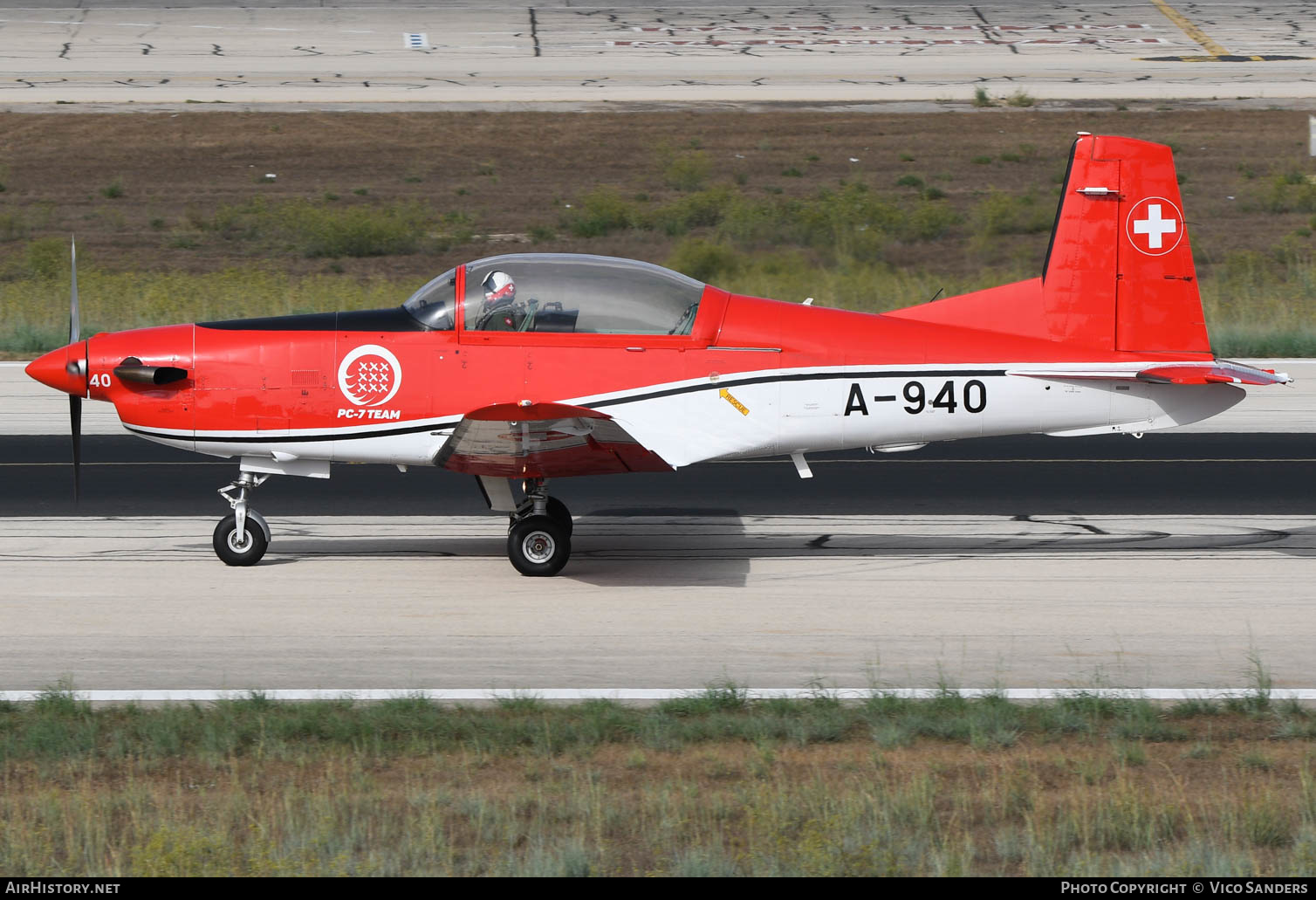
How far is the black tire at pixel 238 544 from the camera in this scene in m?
10.8

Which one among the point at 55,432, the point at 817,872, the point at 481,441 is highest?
the point at 55,432

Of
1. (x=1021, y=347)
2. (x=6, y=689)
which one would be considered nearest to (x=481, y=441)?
(x=6, y=689)

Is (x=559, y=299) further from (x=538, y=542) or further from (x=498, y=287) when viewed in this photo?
(x=538, y=542)

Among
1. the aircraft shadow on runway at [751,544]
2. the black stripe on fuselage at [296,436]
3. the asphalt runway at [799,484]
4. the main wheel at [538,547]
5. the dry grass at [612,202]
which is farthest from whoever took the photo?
the dry grass at [612,202]

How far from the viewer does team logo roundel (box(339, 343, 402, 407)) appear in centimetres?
1027

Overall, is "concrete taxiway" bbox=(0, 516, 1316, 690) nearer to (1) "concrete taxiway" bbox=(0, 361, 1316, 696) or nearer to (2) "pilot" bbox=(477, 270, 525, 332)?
(1) "concrete taxiway" bbox=(0, 361, 1316, 696)

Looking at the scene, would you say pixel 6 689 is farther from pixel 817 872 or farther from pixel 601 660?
pixel 817 872

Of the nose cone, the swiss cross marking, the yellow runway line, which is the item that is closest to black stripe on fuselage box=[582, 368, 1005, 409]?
the swiss cross marking

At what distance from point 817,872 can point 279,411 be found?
19.9ft

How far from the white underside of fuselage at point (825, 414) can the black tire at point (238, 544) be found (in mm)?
582

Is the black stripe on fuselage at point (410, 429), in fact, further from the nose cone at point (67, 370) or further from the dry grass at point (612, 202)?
the dry grass at point (612, 202)

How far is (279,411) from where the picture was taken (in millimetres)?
10281

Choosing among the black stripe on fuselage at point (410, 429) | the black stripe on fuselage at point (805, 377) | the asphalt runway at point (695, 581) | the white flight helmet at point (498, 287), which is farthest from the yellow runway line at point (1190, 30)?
the white flight helmet at point (498, 287)

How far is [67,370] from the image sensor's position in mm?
10211
